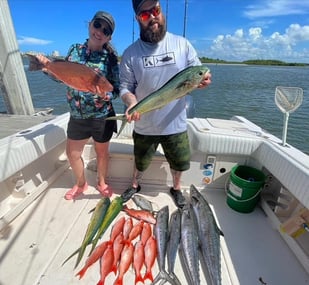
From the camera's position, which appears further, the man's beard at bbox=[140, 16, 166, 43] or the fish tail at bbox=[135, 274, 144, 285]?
the man's beard at bbox=[140, 16, 166, 43]

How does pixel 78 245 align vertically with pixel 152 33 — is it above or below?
below

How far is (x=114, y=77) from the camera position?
237 centimetres

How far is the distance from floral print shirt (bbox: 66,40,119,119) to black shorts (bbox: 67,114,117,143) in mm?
53

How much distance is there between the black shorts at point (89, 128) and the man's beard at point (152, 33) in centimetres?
89

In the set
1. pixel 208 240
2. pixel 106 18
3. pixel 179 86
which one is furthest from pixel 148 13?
pixel 208 240

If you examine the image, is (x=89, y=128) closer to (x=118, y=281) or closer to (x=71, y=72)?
(x=71, y=72)

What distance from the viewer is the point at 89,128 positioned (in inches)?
95.7

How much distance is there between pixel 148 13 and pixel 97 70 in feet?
2.26

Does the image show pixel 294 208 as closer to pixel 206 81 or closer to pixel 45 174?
pixel 206 81

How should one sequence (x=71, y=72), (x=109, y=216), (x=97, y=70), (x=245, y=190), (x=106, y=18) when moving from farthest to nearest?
(x=245, y=190), (x=109, y=216), (x=97, y=70), (x=106, y=18), (x=71, y=72)

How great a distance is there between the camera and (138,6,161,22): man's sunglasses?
2.12 m

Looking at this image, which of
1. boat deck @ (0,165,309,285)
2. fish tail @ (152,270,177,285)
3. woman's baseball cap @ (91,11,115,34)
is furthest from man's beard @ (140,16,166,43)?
fish tail @ (152,270,177,285)

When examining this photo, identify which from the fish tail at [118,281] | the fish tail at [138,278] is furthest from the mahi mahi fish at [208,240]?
the fish tail at [118,281]

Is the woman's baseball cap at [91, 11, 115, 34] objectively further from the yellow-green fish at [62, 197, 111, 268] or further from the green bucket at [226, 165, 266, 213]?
the green bucket at [226, 165, 266, 213]
